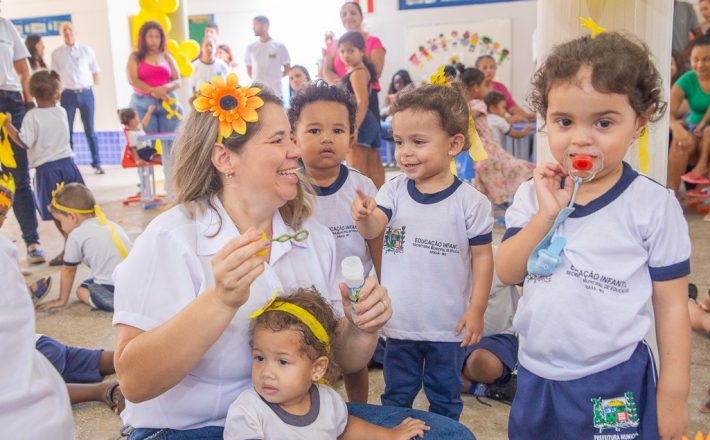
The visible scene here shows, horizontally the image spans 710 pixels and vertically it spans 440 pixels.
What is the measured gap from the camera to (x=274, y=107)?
1511mm

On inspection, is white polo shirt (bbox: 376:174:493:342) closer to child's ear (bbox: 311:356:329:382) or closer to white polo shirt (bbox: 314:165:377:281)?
white polo shirt (bbox: 314:165:377:281)

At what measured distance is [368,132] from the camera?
4238 millimetres

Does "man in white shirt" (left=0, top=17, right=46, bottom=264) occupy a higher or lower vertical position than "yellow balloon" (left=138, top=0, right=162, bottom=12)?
lower

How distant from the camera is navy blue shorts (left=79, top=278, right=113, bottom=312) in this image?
3.34 metres

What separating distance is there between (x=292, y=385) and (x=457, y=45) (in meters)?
8.91

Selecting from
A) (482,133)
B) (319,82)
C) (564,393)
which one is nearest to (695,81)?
(482,133)

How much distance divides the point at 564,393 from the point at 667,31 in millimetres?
1179

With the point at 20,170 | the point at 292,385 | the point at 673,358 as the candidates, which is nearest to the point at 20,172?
the point at 20,170

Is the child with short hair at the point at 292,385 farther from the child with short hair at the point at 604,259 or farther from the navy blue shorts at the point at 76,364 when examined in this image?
the navy blue shorts at the point at 76,364

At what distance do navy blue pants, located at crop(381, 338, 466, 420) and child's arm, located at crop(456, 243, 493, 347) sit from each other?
0.08m

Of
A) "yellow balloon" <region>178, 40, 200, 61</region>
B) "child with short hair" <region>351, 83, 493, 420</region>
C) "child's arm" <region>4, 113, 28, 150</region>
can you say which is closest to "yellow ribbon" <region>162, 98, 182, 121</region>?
"yellow balloon" <region>178, 40, 200, 61</region>

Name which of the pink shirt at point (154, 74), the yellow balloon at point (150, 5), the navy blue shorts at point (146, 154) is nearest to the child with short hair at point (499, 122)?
the pink shirt at point (154, 74)

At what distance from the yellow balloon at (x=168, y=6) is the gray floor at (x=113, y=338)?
2.39 meters

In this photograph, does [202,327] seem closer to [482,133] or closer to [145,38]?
[482,133]
